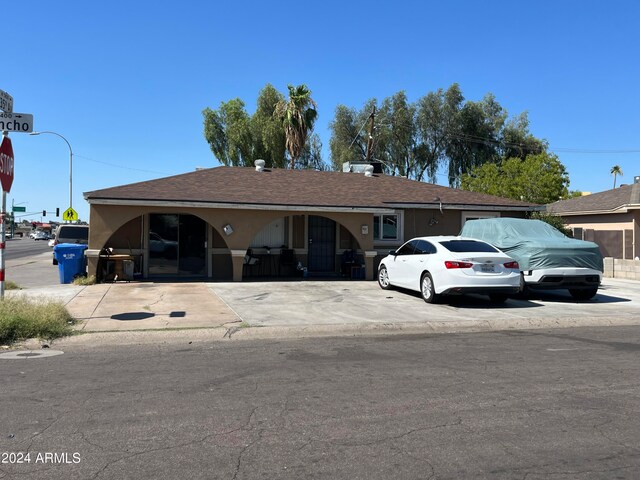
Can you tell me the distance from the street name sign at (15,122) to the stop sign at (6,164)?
0.68ft

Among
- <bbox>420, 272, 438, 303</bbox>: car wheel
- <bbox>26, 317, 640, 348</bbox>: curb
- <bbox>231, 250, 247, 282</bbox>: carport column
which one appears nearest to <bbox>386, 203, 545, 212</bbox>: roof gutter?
<bbox>231, 250, 247, 282</bbox>: carport column

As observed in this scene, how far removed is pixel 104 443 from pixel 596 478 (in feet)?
12.2

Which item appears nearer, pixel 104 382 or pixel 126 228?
pixel 104 382

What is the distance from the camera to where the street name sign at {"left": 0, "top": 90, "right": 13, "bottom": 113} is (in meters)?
9.14

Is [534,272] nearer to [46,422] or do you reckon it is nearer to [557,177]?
[46,422]

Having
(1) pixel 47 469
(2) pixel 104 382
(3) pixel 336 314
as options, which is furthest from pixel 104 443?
(3) pixel 336 314

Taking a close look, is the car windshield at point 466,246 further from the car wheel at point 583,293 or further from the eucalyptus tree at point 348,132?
the eucalyptus tree at point 348,132

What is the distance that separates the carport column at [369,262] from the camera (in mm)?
17859

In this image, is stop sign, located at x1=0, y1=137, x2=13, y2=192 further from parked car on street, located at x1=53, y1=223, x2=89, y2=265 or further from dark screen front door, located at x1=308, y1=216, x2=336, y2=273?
parked car on street, located at x1=53, y1=223, x2=89, y2=265

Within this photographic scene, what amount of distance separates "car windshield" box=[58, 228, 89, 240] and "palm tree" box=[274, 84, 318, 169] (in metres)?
17.3

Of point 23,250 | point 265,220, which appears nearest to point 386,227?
point 265,220

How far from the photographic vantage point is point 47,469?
386cm

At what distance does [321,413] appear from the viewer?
5102 millimetres

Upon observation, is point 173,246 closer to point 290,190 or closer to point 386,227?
point 290,190
